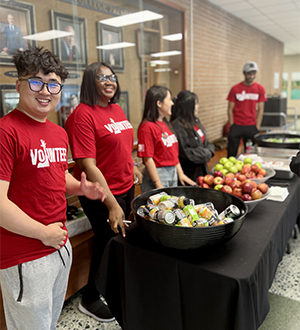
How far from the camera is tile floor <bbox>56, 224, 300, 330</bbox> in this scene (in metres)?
1.92

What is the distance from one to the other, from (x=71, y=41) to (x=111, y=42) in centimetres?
67

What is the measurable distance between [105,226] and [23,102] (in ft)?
3.25

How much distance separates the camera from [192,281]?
121 cm

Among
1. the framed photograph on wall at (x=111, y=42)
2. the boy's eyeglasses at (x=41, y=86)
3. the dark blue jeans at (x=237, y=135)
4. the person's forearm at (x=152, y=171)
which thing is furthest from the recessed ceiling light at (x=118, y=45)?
the boy's eyeglasses at (x=41, y=86)

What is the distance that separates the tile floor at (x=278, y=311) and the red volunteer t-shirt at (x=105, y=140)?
3.00 feet

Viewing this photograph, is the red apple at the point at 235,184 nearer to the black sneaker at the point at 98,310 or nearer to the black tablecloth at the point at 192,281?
the black tablecloth at the point at 192,281

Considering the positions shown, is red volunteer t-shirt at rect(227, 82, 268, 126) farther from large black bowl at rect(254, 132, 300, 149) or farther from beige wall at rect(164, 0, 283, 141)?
large black bowl at rect(254, 132, 300, 149)

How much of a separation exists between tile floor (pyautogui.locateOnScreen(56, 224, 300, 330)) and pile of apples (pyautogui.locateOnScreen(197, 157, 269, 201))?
89 cm

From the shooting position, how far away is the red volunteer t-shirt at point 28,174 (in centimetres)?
107

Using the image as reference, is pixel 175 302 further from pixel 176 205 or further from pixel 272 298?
pixel 272 298

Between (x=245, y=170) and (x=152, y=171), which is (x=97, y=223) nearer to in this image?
(x=152, y=171)

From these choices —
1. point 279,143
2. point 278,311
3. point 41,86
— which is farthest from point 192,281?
point 279,143

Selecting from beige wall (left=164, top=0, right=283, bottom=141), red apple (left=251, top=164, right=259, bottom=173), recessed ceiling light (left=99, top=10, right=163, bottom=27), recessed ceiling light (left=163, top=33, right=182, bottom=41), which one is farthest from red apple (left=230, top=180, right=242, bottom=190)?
beige wall (left=164, top=0, right=283, bottom=141)

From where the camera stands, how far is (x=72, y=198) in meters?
2.91
